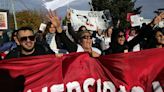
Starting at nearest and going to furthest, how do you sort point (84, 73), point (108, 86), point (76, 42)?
point (108, 86), point (84, 73), point (76, 42)

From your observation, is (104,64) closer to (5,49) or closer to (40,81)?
(40,81)

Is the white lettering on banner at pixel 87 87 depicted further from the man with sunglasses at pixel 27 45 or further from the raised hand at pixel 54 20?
the raised hand at pixel 54 20

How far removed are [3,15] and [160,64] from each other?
9.89 metres

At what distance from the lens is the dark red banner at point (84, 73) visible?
287 inches

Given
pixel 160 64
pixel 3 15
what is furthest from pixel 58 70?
pixel 3 15

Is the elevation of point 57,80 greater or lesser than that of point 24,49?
lesser

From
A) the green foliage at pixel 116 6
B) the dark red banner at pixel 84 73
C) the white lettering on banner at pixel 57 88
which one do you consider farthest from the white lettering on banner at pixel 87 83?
the green foliage at pixel 116 6

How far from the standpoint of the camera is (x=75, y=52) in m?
7.76

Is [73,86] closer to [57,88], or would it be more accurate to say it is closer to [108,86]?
[57,88]

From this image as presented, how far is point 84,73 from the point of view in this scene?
7.51 m

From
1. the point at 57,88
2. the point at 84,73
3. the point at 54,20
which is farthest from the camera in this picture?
the point at 54,20

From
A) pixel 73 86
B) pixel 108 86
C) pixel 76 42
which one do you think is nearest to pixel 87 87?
pixel 73 86

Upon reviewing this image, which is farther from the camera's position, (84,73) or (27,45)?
(84,73)

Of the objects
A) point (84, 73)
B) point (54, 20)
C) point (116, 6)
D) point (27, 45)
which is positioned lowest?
point (116, 6)
